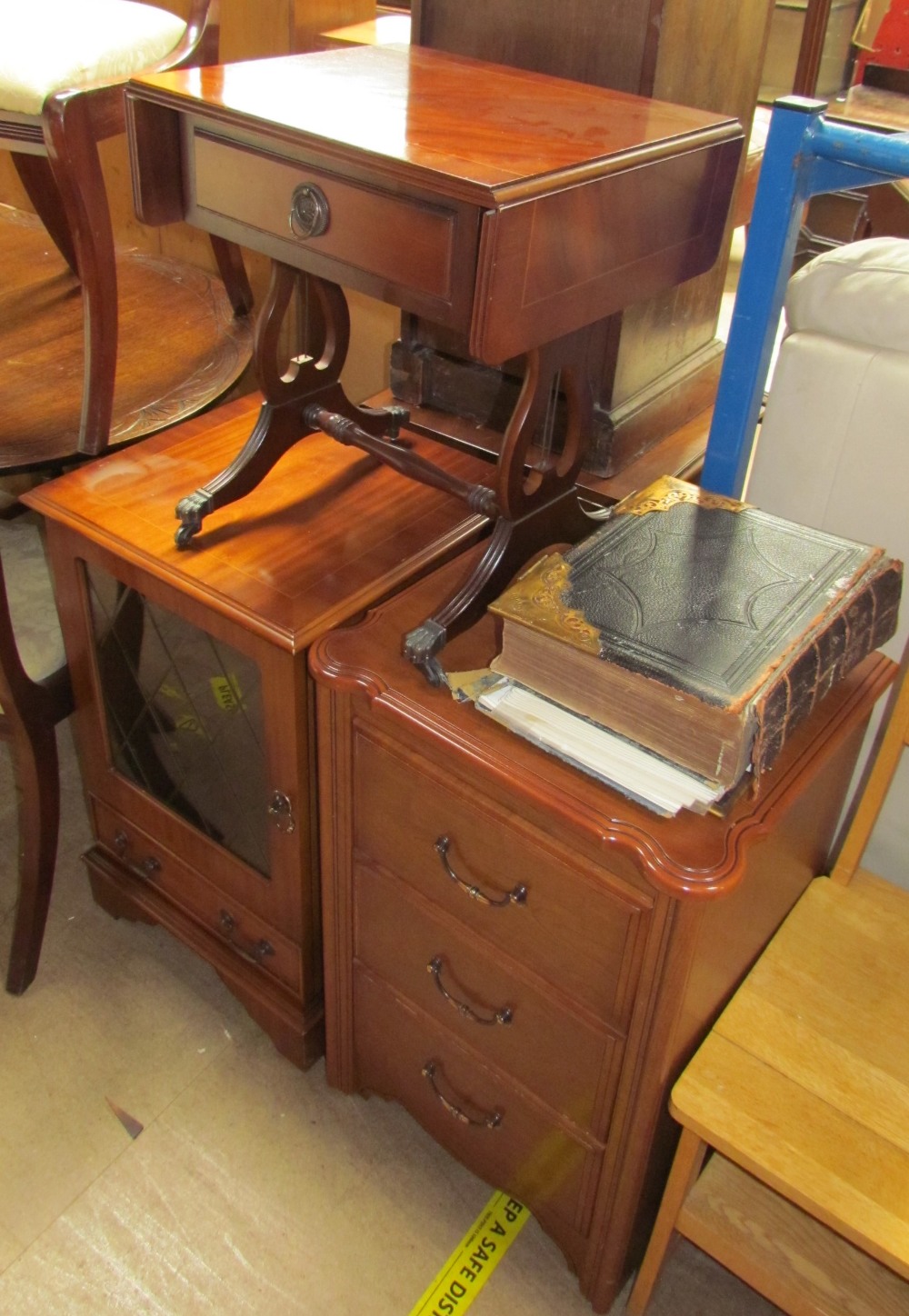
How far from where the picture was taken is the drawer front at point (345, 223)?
33.5 inches

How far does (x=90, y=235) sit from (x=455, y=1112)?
1122mm

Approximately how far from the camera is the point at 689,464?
144cm

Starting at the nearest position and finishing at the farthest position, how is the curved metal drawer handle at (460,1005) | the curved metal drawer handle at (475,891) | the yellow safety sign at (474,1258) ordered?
the curved metal drawer handle at (475,891)
the curved metal drawer handle at (460,1005)
the yellow safety sign at (474,1258)

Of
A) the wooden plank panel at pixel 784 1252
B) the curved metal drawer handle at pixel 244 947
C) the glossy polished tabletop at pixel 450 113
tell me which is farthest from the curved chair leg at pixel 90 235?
the wooden plank panel at pixel 784 1252

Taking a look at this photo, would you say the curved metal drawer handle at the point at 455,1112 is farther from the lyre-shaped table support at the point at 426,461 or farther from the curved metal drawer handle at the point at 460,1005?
the lyre-shaped table support at the point at 426,461

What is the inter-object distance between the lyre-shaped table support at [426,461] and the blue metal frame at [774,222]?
0.15 metres

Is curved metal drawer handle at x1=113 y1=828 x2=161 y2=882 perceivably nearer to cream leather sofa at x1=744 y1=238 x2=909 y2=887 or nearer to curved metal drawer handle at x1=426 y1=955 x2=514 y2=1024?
curved metal drawer handle at x1=426 y1=955 x2=514 y2=1024

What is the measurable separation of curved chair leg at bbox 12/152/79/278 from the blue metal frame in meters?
1.17

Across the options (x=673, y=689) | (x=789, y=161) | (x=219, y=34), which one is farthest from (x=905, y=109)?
(x=673, y=689)

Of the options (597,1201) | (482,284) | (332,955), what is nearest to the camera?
(482,284)

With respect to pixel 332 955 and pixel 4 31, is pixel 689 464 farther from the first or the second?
pixel 4 31

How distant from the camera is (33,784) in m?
1.42

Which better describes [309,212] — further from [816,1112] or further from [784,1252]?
[784,1252]

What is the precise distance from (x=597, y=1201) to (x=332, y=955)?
0.37m
